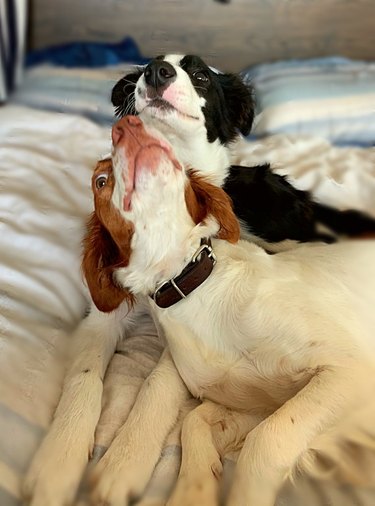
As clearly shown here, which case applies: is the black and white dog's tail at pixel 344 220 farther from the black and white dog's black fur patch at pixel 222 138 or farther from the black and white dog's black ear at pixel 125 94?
the black and white dog's black ear at pixel 125 94

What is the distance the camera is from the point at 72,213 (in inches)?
61.4

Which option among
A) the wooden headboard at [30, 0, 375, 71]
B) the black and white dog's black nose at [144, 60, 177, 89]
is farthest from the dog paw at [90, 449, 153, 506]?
the wooden headboard at [30, 0, 375, 71]

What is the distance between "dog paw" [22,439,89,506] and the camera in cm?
90

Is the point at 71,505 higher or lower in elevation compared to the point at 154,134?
lower

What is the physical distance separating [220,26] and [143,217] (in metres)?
1.78

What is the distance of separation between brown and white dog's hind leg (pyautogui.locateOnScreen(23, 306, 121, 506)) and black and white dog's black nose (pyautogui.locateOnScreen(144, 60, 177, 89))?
492 mm

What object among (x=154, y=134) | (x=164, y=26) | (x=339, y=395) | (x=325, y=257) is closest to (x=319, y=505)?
(x=339, y=395)

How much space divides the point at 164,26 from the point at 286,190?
1.34 m

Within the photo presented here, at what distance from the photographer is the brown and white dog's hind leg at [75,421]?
3.00 ft

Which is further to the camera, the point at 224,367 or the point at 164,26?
the point at 164,26

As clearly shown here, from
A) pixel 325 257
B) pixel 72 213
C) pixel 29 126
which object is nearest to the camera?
pixel 325 257

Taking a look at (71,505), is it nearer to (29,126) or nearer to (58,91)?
(29,126)

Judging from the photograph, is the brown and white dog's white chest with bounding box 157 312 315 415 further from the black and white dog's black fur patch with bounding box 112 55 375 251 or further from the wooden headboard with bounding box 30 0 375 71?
the wooden headboard with bounding box 30 0 375 71

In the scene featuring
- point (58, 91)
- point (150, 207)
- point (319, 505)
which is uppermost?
point (150, 207)
